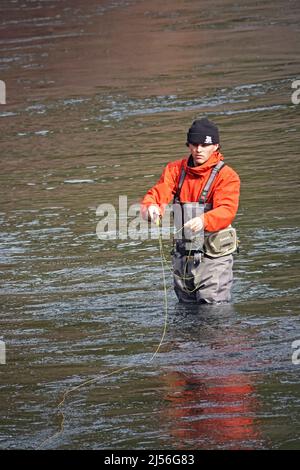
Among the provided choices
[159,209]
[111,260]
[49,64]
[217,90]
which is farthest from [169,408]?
[49,64]

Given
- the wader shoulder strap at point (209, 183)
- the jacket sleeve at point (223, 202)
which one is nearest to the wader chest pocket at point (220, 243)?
the jacket sleeve at point (223, 202)

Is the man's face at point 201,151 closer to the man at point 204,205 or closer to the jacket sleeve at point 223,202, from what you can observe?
the man at point 204,205

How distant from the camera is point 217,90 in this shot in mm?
18328

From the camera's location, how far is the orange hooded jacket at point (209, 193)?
8250 millimetres

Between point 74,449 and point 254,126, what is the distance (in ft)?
31.5

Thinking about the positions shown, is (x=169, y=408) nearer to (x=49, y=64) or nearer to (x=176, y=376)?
(x=176, y=376)

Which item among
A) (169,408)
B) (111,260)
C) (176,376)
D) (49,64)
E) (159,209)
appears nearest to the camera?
(169,408)

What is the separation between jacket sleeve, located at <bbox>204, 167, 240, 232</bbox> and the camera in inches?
323

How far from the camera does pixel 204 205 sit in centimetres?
843

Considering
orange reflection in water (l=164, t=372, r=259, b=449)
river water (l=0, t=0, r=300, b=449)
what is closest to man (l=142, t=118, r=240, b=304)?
river water (l=0, t=0, r=300, b=449)

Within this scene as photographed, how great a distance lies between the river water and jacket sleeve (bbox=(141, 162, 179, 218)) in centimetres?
93

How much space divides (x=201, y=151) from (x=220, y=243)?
703mm
